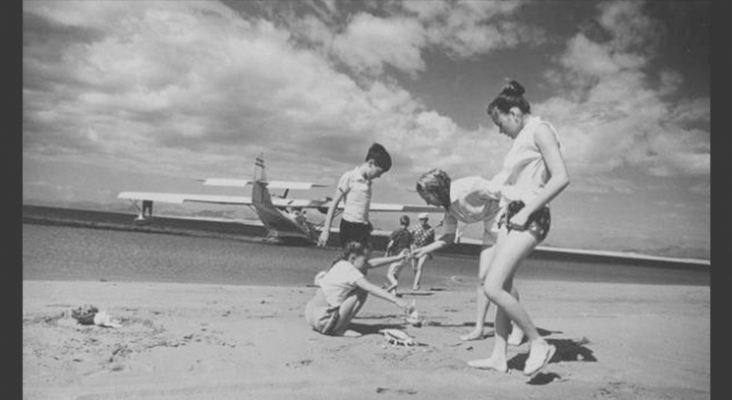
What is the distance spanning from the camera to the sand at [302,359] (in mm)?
2334

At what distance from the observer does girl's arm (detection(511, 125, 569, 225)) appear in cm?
228

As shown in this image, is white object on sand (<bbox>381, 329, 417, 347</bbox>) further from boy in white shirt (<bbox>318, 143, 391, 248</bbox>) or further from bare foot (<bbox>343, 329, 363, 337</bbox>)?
boy in white shirt (<bbox>318, 143, 391, 248</bbox>)

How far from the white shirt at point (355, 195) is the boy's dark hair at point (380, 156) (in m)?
0.20

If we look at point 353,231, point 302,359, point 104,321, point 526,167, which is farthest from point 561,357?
point 104,321

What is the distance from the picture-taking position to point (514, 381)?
8.20 ft

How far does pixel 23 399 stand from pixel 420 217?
6317 mm

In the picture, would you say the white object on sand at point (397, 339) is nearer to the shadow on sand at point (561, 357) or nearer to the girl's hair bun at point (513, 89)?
the shadow on sand at point (561, 357)

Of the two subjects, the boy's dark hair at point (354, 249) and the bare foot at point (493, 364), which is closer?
the bare foot at point (493, 364)

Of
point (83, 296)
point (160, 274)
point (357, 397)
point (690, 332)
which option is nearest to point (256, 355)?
point (357, 397)

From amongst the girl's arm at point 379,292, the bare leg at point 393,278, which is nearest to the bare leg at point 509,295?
the girl's arm at point 379,292

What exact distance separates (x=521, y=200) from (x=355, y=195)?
6.67ft

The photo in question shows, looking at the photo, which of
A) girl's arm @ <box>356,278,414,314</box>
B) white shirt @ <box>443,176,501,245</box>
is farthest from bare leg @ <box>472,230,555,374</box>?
girl's arm @ <box>356,278,414,314</box>

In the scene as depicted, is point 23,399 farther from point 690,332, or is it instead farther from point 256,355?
point 690,332

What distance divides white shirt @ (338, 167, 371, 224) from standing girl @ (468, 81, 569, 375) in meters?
1.80
